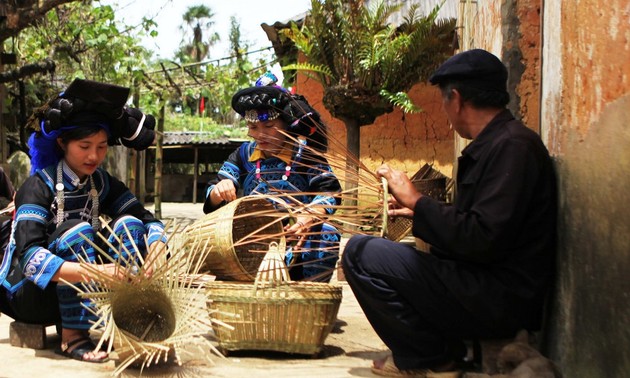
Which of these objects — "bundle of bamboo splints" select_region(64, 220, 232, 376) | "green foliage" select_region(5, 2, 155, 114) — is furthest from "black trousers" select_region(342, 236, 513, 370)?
"green foliage" select_region(5, 2, 155, 114)

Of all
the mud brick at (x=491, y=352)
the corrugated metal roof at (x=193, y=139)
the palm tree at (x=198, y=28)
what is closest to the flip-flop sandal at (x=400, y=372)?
the mud brick at (x=491, y=352)

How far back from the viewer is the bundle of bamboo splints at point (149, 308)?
3.09 meters

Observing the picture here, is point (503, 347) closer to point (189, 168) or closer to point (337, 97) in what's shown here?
point (337, 97)

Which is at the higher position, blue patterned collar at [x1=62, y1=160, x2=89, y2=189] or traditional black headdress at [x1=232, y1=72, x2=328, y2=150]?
traditional black headdress at [x1=232, y1=72, x2=328, y2=150]

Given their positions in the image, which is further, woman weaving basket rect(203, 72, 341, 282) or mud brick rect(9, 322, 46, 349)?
woman weaving basket rect(203, 72, 341, 282)

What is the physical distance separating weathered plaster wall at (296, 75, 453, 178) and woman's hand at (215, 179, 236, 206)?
6.20m

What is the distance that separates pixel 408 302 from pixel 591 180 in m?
0.89

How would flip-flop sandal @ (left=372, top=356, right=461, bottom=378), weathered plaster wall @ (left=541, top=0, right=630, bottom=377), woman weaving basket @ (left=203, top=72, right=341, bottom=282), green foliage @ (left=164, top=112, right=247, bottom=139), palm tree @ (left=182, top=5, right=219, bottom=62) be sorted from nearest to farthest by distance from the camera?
weathered plaster wall @ (left=541, top=0, right=630, bottom=377)
flip-flop sandal @ (left=372, top=356, right=461, bottom=378)
woman weaving basket @ (left=203, top=72, right=341, bottom=282)
green foliage @ (left=164, top=112, right=247, bottom=139)
palm tree @ (left=182, top=5, right=219, bottom=62)

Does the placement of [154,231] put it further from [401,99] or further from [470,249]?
[401,99]

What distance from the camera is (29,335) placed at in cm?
382

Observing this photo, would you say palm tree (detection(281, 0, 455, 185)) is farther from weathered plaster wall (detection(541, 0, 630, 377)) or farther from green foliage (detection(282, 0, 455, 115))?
weathered plaster wall (detection(541, 0, 630, 377))

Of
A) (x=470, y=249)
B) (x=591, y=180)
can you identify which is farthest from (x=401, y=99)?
(x=591, y=180)

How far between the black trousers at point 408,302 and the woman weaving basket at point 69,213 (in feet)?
3.08

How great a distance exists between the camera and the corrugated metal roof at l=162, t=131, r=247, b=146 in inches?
969
